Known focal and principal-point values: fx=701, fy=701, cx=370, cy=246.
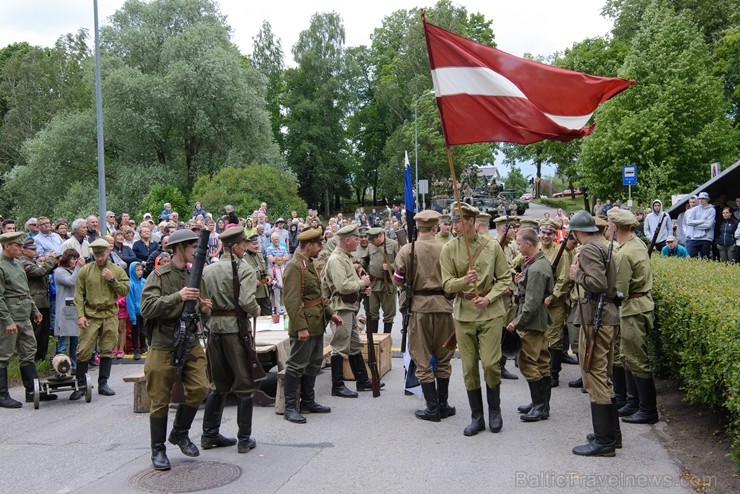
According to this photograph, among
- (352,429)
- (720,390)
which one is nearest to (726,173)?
(720,390)

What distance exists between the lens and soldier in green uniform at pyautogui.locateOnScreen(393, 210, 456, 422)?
7.95 metres

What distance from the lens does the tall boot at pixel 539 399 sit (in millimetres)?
7906

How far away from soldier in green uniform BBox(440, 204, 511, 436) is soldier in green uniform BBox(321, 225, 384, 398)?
1687 millimetres

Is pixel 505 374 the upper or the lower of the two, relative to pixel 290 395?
lower

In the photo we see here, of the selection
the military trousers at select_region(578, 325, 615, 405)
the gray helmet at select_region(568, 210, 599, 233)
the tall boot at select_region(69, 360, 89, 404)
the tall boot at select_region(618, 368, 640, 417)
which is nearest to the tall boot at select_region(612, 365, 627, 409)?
the tall boot at select_region(618, 368, 640, 417)

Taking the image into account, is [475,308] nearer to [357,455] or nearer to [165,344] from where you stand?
[357,455]

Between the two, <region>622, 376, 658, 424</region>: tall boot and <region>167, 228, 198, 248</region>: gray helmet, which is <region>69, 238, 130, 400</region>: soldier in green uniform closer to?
<region>167, 228, 198, 248</region>: gray helmet

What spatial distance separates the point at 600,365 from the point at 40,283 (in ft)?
28.5

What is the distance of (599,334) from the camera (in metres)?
6.80

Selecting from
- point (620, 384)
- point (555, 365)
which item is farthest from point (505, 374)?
point (620, 384)

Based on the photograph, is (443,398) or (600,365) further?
(443,398)

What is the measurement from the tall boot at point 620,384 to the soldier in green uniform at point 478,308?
166cm

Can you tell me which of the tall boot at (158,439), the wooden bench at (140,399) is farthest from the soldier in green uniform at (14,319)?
the tall boot at (158,439)

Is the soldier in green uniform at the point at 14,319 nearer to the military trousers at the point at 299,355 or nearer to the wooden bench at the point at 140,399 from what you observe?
the wooden bench at the point at 140,399
